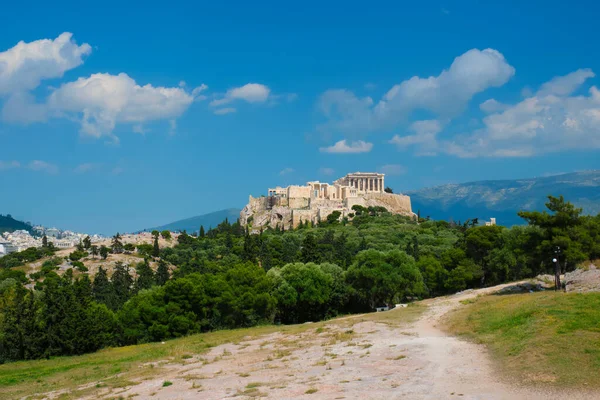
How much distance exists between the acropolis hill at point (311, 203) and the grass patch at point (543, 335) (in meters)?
112

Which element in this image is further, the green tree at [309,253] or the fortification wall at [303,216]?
the fortification wall at [303,216]

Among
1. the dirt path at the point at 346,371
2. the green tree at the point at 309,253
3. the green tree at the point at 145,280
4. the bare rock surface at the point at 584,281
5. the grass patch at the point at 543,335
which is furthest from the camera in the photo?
the green tree at the point at 145,280

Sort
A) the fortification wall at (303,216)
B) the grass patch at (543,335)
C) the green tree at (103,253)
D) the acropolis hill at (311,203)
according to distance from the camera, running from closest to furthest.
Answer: the grass patch at (543,335)
the green tree at (103,253)
the fortification wall at (303,216)
the acropolis hill at (311,203)

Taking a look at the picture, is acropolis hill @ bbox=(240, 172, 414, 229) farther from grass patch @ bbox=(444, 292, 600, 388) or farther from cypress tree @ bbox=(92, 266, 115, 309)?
grass patch @ bbox=(444, 292, 600, 388)

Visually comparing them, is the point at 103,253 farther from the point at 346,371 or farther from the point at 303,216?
the point at 346,371

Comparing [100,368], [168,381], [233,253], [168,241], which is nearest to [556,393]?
[168,381]

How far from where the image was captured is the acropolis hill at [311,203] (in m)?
145

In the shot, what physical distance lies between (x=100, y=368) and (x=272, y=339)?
32.3 ft

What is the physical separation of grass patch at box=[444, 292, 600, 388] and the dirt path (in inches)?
38.5

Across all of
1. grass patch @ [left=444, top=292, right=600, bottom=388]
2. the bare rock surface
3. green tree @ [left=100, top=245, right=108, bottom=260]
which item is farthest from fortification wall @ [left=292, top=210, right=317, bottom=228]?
grass patch @ [left=444, top=292, right=600, bottom=388]

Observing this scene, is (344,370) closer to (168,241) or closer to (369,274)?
(369,274)

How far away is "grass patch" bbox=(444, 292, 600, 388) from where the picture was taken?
1675 centimetres

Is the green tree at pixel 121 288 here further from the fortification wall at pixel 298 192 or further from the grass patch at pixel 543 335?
the fortification wall at pixel 298 192

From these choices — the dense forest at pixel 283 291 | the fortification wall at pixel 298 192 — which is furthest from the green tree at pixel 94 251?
the fortification wall at pixel 298 192
